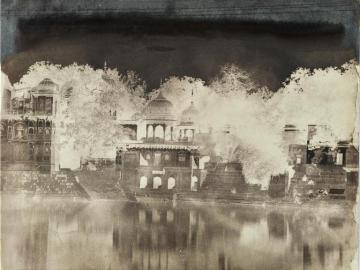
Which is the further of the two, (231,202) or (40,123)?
(40,123)

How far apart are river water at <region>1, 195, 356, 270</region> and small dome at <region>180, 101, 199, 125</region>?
302mm

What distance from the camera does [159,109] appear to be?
1.80 m

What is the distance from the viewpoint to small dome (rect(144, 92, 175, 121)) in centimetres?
179

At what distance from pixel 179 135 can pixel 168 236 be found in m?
0.37

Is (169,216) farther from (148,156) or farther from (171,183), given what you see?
(148,156)

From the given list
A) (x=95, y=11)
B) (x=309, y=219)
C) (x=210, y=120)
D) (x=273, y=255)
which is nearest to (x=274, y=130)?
(x=210, y=120)

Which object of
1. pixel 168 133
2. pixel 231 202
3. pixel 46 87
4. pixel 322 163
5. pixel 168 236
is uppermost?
pixel 46 87

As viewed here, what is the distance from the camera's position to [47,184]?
1.86m

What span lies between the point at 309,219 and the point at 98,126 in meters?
0.84

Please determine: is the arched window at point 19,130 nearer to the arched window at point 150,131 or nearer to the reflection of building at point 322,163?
the arched window at point 150,131

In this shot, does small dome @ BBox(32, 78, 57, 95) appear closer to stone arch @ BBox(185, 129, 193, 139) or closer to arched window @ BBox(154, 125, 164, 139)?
arched window @ BBox(154, 125, 164, 139)

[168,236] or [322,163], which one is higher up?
[322,163]

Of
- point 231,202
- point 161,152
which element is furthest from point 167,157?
point 231,202

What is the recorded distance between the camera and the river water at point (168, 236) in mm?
1713
